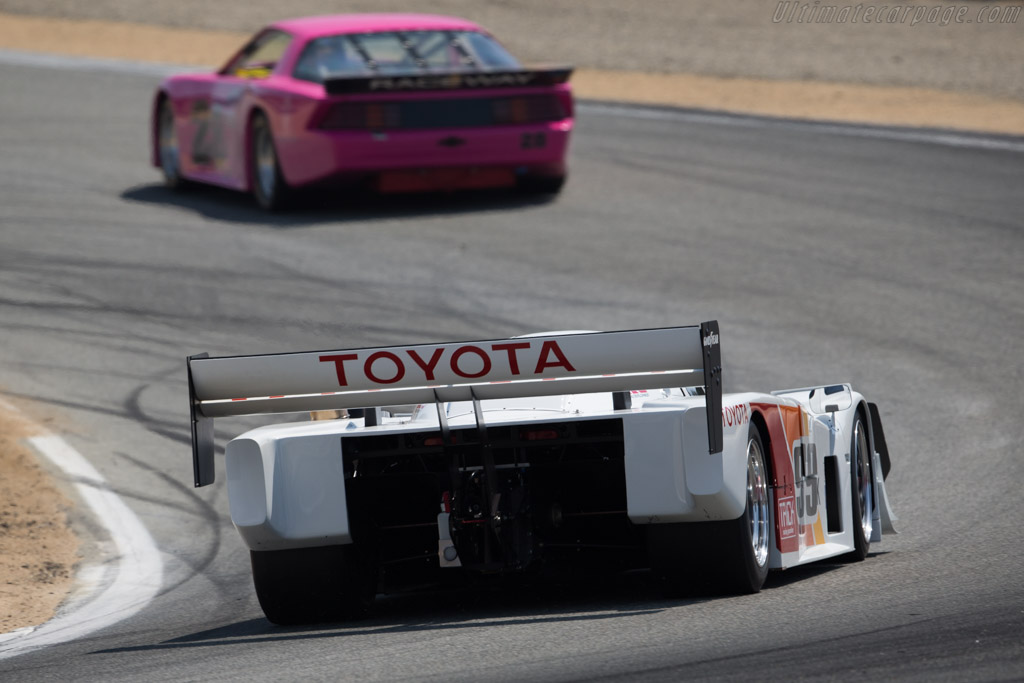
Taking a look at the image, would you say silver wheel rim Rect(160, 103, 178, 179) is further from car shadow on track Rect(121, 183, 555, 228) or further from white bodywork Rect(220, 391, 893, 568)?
white bodywork Rect(220, 391, 893, 568)

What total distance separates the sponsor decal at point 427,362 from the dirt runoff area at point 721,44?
584 inches

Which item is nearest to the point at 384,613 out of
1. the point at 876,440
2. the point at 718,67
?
the point at 876,440

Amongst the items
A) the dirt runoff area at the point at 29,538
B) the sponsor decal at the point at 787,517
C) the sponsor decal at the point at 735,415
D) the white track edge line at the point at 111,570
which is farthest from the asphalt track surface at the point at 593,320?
the sponsor decal at the point at 735,415

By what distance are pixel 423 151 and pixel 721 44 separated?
16976mm

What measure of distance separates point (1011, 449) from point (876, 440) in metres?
1.82

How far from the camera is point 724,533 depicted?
6.02 m

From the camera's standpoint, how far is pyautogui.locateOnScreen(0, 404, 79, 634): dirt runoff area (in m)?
7.46

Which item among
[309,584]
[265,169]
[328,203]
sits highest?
[265,169]

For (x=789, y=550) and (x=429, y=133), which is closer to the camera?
(x=789, y=550)

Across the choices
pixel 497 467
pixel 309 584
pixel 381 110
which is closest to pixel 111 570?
pixel 309 584

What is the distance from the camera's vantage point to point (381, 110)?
45.9 ft

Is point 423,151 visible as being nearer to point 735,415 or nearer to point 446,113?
point 446,113

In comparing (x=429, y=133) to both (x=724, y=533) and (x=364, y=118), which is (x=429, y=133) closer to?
(x=364, y=118)

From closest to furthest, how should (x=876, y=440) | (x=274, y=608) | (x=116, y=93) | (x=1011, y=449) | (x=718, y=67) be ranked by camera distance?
1. (x=274, y=608)
2. (x=876, y=440)
3. (x=1011, y=449)
4. (x=116, y=93)
5. (x=718, y=67)
